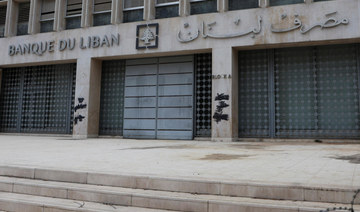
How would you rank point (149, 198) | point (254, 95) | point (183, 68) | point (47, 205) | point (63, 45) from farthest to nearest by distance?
point (63, 45) < point (183, 68) < point (254, 95) < point (47, 205) < point (149, 198)

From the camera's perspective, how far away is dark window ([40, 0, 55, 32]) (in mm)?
17172

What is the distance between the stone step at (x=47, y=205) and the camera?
3742 mm

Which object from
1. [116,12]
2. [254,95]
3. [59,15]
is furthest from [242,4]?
[59,15]

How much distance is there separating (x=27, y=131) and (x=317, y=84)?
49.3 ft

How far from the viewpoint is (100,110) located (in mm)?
15875

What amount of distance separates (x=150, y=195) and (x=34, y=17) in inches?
647

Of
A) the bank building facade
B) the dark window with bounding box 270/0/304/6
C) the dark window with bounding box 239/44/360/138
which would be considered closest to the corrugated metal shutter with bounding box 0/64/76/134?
the bank building facade

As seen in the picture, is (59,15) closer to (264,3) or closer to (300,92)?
(264,3)

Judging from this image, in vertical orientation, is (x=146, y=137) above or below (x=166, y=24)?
below

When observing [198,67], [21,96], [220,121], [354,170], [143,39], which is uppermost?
[143,39]

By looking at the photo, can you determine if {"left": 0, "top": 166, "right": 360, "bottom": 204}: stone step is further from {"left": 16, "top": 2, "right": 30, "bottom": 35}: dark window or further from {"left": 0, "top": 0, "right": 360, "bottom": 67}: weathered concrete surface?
{"left": 16, "top": 2, "right": 30, "bottom": 35}: dark window

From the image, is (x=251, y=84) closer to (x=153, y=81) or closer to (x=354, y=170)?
(x=153, y=81)

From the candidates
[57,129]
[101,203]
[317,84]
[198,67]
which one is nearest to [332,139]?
[317,84]

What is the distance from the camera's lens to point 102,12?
52.6 ft
